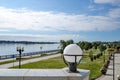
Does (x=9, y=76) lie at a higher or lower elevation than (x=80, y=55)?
lower

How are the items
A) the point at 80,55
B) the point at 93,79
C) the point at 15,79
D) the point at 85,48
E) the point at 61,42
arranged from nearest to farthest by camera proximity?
the point at 15,79
the point at 80,55
the point at 93,79
the point at 61,42
the point at 85,48

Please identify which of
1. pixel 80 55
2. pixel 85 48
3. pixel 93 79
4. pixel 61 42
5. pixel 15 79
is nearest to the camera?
pixel 15 79

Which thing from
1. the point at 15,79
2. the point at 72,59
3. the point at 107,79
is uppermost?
the point at 72,59

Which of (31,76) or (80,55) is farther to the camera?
(80,55)

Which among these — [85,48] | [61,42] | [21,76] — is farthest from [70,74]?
[85,48]

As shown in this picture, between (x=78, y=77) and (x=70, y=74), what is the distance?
20cm

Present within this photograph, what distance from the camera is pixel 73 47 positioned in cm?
472

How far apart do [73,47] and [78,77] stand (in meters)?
0.68

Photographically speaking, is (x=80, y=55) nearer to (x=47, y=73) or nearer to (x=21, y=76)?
(x=47, y=73)

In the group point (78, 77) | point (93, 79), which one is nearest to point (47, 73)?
point (78, 77)

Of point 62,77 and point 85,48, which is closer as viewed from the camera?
point 62,77

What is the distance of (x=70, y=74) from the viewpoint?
176 inches

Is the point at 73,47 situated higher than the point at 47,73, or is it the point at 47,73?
the point at 73,47

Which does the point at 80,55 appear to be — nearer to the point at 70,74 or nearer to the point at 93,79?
the point at 70,74
